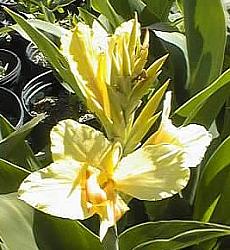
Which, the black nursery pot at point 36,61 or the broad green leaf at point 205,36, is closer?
the broad green leaf at point 205,36

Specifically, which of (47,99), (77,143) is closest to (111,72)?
(77,143)

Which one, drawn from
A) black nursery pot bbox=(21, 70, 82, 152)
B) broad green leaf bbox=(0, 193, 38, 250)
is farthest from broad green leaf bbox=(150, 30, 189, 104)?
black nursery pot bbox=(21, 70, 82, 152)

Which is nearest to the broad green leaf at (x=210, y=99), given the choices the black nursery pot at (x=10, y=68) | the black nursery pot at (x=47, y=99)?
the black nursery pot at (x=47, y=99)

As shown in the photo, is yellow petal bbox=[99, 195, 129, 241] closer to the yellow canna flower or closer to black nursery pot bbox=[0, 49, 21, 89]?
the yellow canna flower

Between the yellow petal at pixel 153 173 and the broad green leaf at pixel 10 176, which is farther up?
the yellow petal at pixel 153 173

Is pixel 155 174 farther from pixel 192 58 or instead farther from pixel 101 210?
pixel 192 58

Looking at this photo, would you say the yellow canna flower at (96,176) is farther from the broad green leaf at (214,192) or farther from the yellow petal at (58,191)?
the broad green leaf at (214,192)
